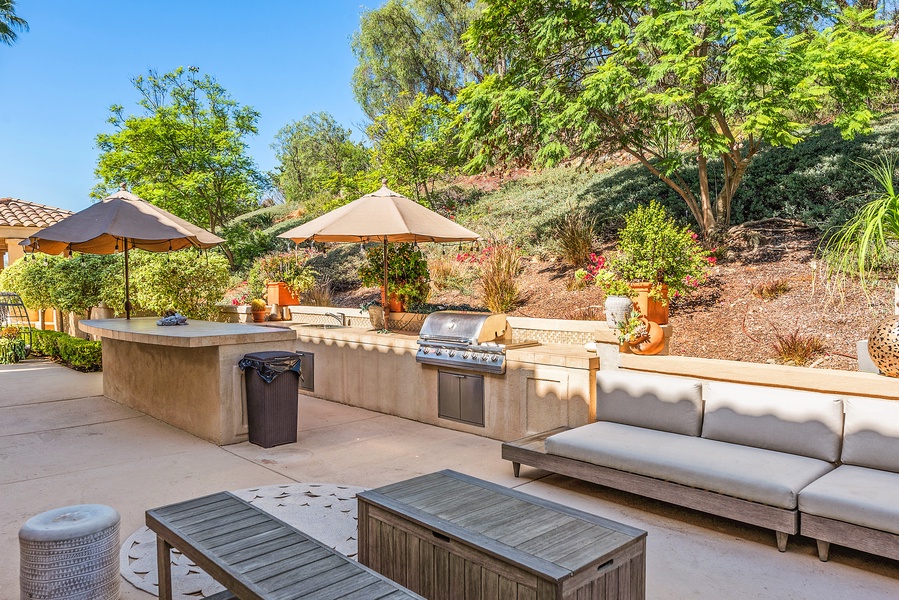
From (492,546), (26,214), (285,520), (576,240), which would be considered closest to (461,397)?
(285,520)

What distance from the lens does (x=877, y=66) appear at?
6.91 meters

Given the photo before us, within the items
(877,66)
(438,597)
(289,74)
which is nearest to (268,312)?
(438,597)

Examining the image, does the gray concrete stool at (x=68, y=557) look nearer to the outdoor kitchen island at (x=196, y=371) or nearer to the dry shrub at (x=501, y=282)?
the outdoor kitchen island at (x=196, y=371)

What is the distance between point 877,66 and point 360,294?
9.54 metres

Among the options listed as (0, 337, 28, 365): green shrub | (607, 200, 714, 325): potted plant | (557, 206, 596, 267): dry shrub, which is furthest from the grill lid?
(0, 337, 28, 365): green shrub

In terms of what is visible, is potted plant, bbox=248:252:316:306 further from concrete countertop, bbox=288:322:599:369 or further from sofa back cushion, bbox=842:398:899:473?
sofa back cushion, bbox=842:398:899:473

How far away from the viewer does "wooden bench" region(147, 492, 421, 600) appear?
6.02 feet

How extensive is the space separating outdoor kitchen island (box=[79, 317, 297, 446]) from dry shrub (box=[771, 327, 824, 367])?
530 centimetres

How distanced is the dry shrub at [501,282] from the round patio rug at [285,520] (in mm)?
4963

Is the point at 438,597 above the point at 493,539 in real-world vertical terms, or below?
below

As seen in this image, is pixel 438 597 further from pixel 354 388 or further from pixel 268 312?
pixel 268 312

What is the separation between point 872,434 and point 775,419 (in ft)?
1.62

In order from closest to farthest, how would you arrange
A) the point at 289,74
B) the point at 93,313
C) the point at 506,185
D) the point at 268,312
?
the point at 268,312 < the point at 93,313 < the point at 506,185 < the point at 289,74

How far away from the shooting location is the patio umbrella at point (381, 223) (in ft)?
19.2
